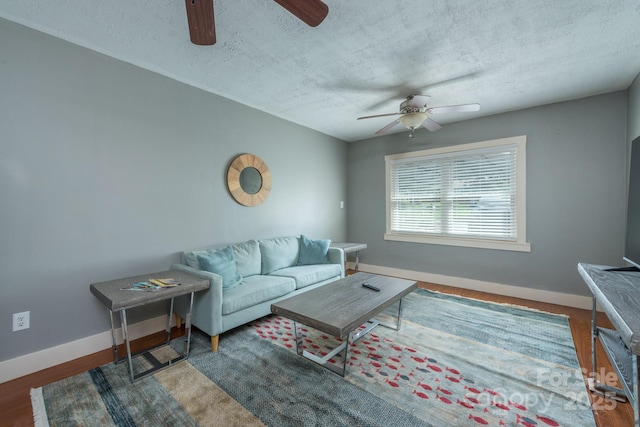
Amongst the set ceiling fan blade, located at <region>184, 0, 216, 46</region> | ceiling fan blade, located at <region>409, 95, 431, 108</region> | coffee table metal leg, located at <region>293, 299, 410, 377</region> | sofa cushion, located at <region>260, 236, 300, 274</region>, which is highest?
ceiling fan blade, located at <region>409, 95, 431, 108</region>

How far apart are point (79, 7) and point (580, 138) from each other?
4945 millimetres

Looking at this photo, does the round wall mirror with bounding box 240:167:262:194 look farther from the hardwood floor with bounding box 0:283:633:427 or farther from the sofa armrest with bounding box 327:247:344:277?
the hardwood floor with bounding box 0:283:633:427

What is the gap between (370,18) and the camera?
188 centimetres

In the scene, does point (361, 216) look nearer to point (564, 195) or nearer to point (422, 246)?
point (422, 246)

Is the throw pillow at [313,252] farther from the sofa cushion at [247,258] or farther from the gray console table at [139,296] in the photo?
the gray console table at [139,296]

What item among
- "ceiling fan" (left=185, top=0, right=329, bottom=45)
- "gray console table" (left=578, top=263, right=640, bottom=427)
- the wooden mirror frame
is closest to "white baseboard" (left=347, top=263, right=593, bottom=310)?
"gray console table" (left=578, top=263, right=640, bottom=427)

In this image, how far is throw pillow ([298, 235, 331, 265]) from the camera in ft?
12.2

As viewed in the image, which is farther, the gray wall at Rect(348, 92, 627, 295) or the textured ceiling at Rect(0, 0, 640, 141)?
the gray wall at Rect(348, 92, 627, 295)

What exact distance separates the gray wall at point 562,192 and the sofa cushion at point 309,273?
1.84 m

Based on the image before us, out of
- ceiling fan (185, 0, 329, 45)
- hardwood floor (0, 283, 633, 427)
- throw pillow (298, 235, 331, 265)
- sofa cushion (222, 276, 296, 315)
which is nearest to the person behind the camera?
ceiling fan (185, 0, 329, 45)

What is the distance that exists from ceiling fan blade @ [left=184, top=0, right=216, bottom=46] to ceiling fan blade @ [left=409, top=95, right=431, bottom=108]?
6.55 feet

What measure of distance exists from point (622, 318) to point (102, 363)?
3.27 meters

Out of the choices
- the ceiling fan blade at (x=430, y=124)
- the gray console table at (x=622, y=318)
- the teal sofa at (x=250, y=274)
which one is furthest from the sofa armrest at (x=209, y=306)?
the ceiling fan blade at (x=430, y=124)

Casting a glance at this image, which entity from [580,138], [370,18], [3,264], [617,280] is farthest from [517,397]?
[3,264]
